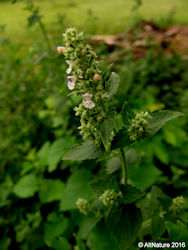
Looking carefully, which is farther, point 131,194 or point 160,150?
point 160,150

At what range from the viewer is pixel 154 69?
2.79 metres

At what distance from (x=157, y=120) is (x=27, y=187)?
4.52ft

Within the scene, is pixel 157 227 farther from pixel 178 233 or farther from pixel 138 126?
pixel 138 126

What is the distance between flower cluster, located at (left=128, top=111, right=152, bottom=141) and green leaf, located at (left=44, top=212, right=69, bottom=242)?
1.07 meters

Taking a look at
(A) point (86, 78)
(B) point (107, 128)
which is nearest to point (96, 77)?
(A) point (86, 78)

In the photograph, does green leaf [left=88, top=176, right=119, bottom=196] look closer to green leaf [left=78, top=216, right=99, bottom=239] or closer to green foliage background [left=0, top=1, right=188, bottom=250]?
green foliage background [left=0, top=1, right=188, bottom=250]

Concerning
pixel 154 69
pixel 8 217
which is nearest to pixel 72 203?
pixel 8 217

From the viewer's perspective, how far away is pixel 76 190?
1651 mm

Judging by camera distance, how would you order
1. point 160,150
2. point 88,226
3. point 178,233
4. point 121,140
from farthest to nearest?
point 160,150 < point 88,226 < point 121,140 < point 178,233

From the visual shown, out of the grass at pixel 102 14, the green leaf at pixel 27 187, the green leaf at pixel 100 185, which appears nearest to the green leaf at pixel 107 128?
the green leaf at pixel 100 185

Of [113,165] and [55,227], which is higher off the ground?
[113,165]

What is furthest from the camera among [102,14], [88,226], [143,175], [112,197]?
[102,14]

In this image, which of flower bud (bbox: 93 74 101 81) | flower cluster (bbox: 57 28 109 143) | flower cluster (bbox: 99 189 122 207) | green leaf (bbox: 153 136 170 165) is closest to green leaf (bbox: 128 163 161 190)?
green leaf (bbox: 153 136 170 165)

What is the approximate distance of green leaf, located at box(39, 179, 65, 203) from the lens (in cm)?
179
